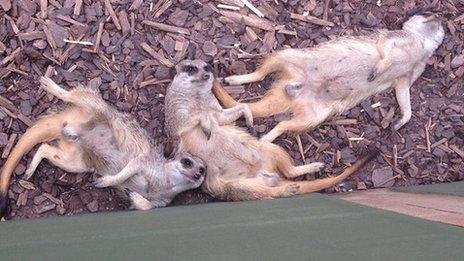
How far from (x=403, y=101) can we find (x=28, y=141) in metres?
2.19

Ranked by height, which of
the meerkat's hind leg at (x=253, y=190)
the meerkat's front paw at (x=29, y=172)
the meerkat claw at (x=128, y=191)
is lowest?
the meerkat's front paw at (x=29, y=172)

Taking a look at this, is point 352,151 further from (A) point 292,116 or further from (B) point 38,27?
(B) point 38,27

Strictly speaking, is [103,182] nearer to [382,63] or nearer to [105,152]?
[105,152]

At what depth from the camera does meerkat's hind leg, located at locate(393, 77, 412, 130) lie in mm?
3934

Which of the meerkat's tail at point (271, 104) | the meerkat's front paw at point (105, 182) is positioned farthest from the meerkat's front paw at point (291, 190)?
the meerkat's front paw at point (105, 182)

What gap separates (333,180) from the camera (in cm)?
366

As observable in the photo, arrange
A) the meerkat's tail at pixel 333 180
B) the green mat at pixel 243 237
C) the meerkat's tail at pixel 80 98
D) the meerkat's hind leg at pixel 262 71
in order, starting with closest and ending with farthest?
the green mat at pixel 243 237 < the meerkat's tail at pixel 80 98 < the meerkat's tail at pixel 333 180 < the meerkat's hind leg at pixel 262 71

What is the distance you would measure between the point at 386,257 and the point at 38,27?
7.68 feet

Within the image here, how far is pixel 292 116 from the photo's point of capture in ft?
12.1

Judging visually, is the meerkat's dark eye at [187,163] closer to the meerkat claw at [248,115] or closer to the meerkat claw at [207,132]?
the meerkat claw at [207,132]

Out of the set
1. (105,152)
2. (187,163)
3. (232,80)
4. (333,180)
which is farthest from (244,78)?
(105,152)

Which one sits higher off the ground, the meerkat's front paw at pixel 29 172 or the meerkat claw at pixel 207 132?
the meerkat claw at pixel 207 132

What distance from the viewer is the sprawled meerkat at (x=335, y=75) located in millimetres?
3684

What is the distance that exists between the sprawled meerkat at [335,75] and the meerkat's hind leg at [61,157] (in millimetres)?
828
